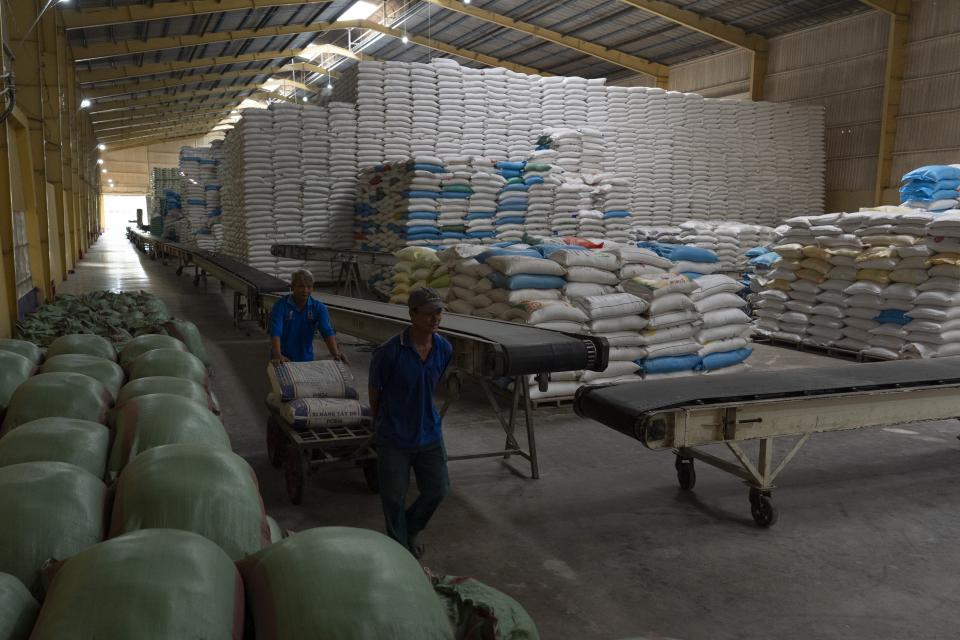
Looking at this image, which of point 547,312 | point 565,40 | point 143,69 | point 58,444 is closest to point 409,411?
point 58,444

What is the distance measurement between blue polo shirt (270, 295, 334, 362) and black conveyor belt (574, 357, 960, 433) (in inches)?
75.0

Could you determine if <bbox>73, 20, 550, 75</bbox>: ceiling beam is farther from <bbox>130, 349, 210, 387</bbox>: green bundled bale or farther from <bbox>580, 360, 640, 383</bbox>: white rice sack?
<bbox>130, 349, 210, 387</bbox>: green bundled bale

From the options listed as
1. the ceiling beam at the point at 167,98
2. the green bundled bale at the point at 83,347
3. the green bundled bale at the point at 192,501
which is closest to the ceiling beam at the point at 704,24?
the green bundled bale at the point at 83,347

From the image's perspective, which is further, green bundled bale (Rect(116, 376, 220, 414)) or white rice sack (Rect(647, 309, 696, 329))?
white rice sack (Rect(647, 309, 696, 329))

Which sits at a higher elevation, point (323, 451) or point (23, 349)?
point (23, 349)

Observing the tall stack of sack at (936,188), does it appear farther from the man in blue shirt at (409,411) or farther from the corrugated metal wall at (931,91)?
the man in blue shirt at (409,411)

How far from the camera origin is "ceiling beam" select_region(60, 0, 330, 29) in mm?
15344

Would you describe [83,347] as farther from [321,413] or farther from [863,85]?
[863,85]

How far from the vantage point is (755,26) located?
18125mm

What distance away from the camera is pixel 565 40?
67.4 feet

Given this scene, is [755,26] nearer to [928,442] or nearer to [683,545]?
[928,442]

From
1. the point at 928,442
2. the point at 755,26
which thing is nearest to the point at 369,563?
the point at 928,442

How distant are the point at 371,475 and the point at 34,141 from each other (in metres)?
9.55

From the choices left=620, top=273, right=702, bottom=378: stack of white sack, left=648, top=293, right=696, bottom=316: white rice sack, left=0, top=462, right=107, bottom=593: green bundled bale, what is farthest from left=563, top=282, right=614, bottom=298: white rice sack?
left=0, top=462, right=107, bottom=593: green bundled bale
